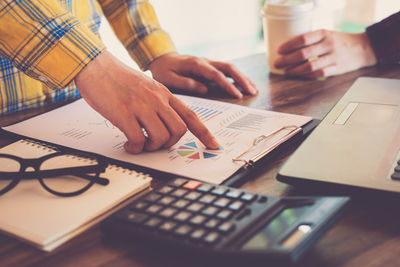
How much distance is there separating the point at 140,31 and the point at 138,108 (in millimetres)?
639

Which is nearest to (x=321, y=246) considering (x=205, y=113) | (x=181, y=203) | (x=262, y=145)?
(x=181, y=203)

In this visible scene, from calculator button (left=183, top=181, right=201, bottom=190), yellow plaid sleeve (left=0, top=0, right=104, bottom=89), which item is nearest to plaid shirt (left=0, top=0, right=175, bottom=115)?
yellow plaid sleeve (left=0, top=0, right=104, bottom=89)

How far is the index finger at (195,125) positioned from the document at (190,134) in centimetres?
1

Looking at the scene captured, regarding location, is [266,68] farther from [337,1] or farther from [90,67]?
[337,1]

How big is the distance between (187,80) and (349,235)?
2.29 feet

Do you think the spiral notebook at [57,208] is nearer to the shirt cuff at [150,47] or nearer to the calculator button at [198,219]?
the calculator button at [198,219]

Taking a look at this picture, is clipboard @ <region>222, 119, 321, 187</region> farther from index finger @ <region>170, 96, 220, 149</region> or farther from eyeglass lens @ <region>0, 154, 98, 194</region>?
eyeglass lens @ <region>0, 154, 98, 194</region>

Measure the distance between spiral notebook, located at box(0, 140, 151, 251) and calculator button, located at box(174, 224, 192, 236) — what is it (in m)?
0.12

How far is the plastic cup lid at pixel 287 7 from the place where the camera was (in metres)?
1.09

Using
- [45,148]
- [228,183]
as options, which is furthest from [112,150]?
[228,183]

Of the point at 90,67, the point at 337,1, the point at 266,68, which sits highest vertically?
the point at 90,67

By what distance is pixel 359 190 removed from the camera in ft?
1.70

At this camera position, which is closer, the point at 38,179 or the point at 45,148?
the point at 38,179

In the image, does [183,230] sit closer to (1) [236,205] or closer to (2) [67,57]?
(1) [236,205]
